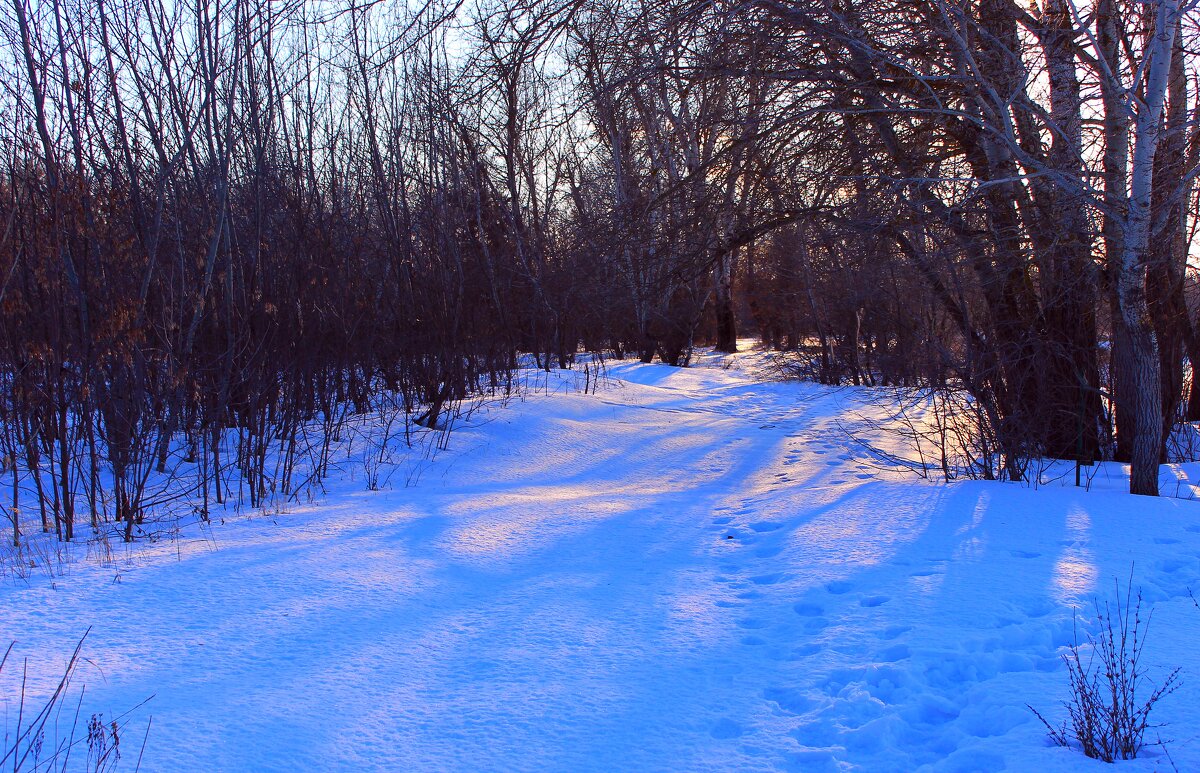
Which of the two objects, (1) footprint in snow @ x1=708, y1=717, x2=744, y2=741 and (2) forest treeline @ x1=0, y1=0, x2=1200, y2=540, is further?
(2) forest treeline @ x1=0, y1=0, x2=1200, y2=540

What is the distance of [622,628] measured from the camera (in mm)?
3338

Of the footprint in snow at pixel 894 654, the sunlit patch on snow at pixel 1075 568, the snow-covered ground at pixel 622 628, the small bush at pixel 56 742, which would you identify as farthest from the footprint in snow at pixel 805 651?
the small bush at pixel 56 742

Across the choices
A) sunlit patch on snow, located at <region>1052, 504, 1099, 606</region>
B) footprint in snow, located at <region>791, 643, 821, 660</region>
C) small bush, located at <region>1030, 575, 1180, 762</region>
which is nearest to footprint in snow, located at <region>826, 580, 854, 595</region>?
footprint in snow, located at <region>791, 643, 821, 660</region>

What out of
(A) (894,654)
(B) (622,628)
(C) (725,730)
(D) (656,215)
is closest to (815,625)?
(A) (894,654)

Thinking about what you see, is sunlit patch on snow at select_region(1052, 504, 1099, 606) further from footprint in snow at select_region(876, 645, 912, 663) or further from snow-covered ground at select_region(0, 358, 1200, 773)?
footprint in snow at select_region(876, 645, 912, 663)

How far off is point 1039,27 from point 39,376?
7511 mm

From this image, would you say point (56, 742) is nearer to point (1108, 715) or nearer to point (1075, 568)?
point (1108, 715)

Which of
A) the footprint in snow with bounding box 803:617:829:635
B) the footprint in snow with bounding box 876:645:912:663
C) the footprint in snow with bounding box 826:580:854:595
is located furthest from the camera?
the footprint in snow with bounding box 826:580:854:595

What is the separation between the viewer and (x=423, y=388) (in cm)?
960

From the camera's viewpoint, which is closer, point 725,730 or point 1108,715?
point 1108,715

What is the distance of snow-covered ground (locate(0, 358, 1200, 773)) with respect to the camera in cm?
239

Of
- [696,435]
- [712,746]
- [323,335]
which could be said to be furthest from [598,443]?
[712,746]

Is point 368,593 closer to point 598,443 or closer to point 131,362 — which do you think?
point 131,362

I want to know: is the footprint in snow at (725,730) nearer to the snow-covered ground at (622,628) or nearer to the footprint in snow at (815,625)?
the snow-covered ground at (622,628)
